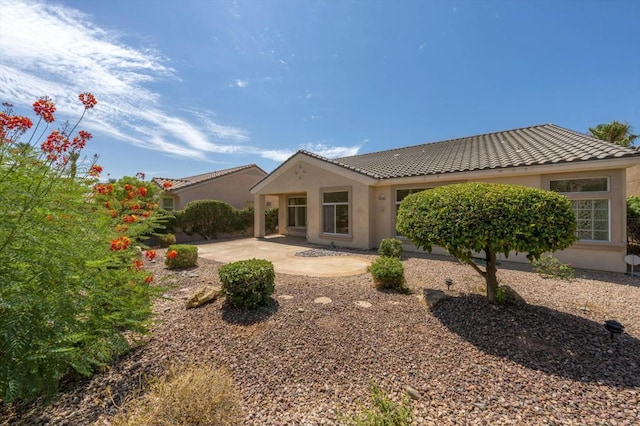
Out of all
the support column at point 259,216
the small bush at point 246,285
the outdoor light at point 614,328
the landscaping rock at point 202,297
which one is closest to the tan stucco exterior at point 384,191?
the support column at point 259,216

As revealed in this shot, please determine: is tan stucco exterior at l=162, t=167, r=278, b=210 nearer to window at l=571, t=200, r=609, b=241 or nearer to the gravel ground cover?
the gravel ground cover

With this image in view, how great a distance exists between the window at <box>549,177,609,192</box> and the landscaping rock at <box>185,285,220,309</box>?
11.3 meters

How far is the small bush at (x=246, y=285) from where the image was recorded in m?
4.83

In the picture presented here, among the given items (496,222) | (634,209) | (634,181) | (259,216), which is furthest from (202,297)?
(634,181)

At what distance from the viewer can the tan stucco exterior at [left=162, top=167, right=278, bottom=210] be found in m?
19.0

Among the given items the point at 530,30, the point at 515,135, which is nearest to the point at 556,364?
the point at 530,30

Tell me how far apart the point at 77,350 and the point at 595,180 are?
13.2 m

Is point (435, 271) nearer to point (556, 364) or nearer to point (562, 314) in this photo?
point (562, 314)

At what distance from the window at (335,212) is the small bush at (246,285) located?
8343 mm

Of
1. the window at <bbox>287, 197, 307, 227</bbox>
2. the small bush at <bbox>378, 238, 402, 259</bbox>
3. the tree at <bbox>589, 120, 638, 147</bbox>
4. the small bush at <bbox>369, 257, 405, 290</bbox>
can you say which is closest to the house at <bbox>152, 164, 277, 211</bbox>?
the window at <bbox>287, 197, 307, 227</bbox>

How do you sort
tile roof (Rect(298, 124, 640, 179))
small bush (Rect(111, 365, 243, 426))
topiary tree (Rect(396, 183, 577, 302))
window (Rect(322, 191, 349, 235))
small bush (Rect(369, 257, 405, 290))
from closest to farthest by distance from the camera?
small bush (Rect(111, 365, 243, 426)) → topiary tree (Rect(396, 183, 577, 302)) → small bush (Rect(369, 257, 405, 290)) → tile roof (Rect(298, 124, 640, 179)) → window (Rect(322, 191, 349, 235))

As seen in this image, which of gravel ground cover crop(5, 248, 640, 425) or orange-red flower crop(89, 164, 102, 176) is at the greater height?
orange-red flower crop(89, 164, 102, 176)

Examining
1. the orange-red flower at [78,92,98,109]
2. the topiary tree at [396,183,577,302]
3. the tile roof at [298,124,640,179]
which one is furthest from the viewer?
the tile roof at [298,124,640,179]

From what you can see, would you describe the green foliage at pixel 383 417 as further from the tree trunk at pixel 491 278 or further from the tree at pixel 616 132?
the tree at pixel 616 132
